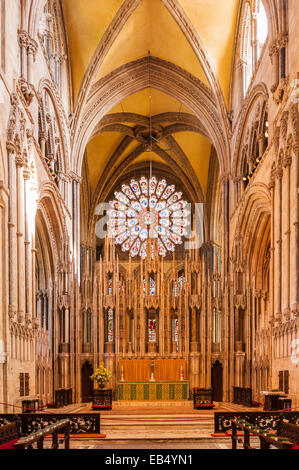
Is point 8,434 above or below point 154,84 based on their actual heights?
below

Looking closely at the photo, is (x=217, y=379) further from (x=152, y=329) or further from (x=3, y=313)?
(x=3, y=313)

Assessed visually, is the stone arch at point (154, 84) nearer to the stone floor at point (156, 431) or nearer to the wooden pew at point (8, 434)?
the stone floor at point (156, 431)


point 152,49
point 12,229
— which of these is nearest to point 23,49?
point 12,229

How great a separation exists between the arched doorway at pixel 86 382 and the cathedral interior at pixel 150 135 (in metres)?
0.04

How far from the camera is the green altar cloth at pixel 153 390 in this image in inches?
824

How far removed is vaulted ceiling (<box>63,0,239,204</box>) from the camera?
22.1 m

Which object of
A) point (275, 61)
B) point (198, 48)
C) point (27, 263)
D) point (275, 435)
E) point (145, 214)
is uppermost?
point (198, 48)

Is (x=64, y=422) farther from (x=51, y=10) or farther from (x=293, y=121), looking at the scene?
(x=51, y=10)

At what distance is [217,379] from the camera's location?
23.5m

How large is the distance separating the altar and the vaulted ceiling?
36.2ft

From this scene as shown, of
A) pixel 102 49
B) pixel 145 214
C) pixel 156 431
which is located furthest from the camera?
pixel 145 214

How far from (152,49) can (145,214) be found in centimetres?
1109

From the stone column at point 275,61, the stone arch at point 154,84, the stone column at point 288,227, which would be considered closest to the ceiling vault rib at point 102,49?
the stone arch at point 154,84

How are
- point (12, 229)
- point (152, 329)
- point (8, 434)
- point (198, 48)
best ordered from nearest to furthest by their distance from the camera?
point (8, 434) < point (12, 229) < point (198, 48) < point (152, 329)
